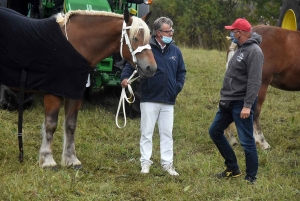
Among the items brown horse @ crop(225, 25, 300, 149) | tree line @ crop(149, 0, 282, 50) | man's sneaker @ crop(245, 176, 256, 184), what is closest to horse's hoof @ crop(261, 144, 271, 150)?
brown horse @ crop(225, 25, 300, 149)

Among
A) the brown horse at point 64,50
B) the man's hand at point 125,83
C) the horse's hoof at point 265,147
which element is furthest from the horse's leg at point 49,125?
the horse's hoof at point 265,147

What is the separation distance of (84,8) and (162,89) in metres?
2.67

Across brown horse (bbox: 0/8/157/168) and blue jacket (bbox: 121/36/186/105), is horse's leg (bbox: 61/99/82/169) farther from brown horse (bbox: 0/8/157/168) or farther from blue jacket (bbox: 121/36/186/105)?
blue jacket (bbox: 121/36/186/105)

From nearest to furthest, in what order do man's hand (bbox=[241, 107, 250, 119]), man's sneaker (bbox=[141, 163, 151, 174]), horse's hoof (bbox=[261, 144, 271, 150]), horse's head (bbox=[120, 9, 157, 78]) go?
man's hand (bbox=[241, 107, 250, 119])
horse's head (bbox=[120, 9, 157, 78])
man's sneaker (bbox=[141, 163, 151, 174])
horse's hoof (bbox=[261, 144, 271, 150])

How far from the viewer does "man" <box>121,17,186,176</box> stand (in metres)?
6.07

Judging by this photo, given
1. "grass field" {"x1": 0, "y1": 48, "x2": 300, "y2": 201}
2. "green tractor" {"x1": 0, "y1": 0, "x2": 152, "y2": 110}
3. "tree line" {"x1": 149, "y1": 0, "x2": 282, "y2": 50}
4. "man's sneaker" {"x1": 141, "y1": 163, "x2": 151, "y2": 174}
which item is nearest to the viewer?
"grass field" {"x1": 0, "y1": 48, "x2": 300, "y2": 201}

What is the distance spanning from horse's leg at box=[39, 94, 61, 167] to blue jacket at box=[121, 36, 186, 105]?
31.8 inches

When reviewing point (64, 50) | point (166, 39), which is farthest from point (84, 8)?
point (166, 39)

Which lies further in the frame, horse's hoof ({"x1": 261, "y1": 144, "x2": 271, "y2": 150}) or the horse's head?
horse's hoof ({"x1": 261, "y1": 144, "x2": 271, "y2": 150})

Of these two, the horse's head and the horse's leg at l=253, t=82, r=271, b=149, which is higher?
the horse's head

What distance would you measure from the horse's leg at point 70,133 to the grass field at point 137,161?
131mm

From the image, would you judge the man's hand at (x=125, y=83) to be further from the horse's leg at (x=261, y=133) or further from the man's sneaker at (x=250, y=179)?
the horse's leg at (x=261, y=133)

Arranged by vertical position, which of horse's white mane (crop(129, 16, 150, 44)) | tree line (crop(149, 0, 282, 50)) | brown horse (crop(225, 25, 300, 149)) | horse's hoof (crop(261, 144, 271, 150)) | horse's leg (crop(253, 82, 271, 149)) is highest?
horse's white mane (crop(129, 16, 150, 44))

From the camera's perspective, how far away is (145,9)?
32.4 feet
